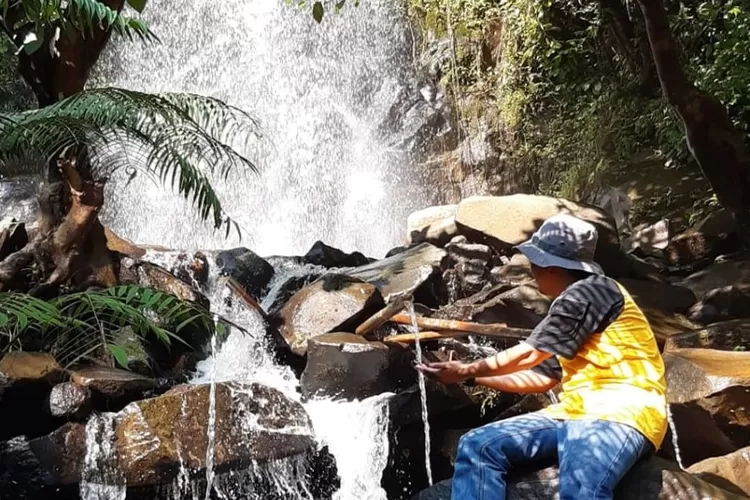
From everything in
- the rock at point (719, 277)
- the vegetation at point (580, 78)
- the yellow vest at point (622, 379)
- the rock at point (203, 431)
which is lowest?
the yellow vest at point (622, 379)

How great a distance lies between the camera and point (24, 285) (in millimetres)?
5410

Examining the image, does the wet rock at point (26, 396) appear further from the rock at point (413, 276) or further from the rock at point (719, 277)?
the rock at point (719, 277)

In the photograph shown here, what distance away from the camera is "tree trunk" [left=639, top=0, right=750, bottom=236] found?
662 centimetres

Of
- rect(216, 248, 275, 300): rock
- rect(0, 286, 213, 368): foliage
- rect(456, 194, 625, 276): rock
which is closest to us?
rect(0, 286, 213, 368): foliage

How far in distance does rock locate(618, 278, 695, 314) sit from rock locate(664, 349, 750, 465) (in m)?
1.92

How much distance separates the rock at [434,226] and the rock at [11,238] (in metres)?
4.35

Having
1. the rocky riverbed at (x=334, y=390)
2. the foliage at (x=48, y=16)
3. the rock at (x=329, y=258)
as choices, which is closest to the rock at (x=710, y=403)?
the rocky riverbed at (x=334, y=390)

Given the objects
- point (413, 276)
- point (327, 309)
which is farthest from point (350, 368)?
point (413, 276)

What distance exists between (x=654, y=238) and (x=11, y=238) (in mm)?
6820

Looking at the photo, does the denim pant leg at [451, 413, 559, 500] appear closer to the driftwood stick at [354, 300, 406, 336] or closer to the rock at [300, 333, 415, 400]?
the rock at [300, 333, 415, 400]

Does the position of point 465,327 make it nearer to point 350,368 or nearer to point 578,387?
point 578,387

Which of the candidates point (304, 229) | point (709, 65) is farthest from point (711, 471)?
point (304, 229)

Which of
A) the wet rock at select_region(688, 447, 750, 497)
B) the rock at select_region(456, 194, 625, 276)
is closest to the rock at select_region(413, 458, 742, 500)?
the wet rock at select_region(688, 447, 750, 497)

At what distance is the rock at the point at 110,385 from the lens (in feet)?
15.1
